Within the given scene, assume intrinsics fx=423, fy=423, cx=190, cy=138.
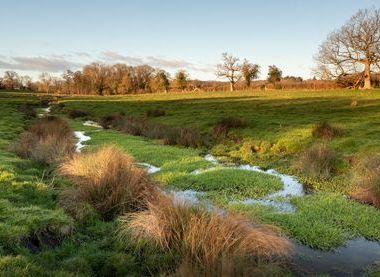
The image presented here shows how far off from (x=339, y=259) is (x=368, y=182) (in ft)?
16.2

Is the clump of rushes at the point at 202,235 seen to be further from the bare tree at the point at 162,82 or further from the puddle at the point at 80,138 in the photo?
the bare tree at the point at 162,82

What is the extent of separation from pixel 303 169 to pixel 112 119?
30.3 m

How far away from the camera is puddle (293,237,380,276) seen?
8755 millimetres

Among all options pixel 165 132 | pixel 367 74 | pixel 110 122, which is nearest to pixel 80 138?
pixel 165 132

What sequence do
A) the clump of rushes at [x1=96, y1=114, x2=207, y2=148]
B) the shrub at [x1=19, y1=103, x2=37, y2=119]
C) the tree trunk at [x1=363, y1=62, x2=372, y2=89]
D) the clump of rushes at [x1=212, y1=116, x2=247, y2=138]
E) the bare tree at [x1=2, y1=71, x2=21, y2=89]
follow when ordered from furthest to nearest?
the bare tree at [x1=2, y1=71, x2=21, y2=89] → the tree trunk at [x1=363, y1=62, x2=372, y2=89] → the shrub at [x1=19, y1=103, x2=37, y2=119] → the clump of rushes at [x1=212, y1=116, x2=247, y2=138] → the clump of rushes at [x1=96, y1=114, x2=207, y2=148]

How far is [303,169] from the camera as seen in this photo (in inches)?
699

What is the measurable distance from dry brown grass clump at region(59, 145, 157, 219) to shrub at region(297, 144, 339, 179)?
25.0ft

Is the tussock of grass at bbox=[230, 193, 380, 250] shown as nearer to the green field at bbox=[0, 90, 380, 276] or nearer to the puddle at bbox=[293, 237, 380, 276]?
the green field at bbox=[0, 90, 380, 276]

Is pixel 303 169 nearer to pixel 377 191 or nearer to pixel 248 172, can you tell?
pixel 248 172

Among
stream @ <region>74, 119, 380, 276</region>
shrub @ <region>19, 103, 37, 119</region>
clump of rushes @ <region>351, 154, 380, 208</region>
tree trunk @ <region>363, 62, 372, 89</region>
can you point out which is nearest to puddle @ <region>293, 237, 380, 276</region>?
stream @ <region>74, 119, 380, 276</region>

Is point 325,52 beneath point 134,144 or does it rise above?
above

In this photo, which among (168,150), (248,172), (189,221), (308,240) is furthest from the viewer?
(168,150)

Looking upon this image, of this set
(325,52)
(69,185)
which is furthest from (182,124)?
(325,52)

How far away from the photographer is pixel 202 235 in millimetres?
7965
